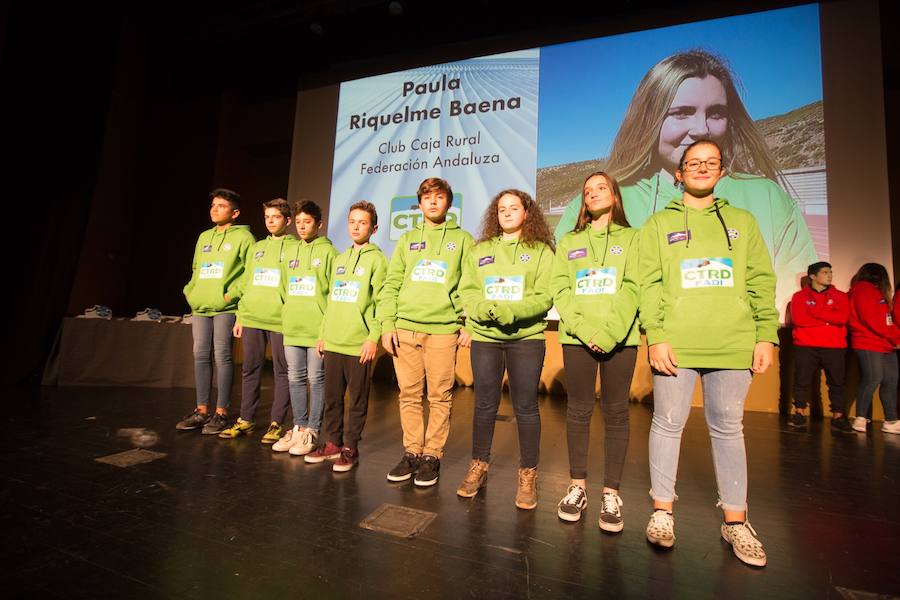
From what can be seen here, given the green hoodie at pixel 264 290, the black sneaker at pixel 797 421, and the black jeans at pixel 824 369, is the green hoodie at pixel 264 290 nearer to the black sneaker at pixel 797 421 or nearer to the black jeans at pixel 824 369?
the black sneaker at pixel 797 421

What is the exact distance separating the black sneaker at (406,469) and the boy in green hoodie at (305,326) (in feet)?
1.93

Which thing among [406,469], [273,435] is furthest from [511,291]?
[273,435]

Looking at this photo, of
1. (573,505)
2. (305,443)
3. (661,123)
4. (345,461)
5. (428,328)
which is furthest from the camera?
(661,123)

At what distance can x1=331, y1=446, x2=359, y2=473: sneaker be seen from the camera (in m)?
1.94

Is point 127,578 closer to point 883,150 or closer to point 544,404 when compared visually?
point 544,404

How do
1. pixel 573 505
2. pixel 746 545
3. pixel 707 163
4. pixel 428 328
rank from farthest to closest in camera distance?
pixel 428 328 → pixel 573 505 → pixel 707 163 → pixel 746 545

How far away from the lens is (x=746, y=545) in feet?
4.16

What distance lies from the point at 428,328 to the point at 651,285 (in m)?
0.93

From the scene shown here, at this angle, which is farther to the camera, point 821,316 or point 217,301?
point 821,316

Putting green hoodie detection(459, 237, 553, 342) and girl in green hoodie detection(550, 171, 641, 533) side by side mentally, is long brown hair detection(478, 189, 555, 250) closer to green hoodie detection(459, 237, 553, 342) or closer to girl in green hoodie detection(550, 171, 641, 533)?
green hoodie detection(459, 237, 553, 342)

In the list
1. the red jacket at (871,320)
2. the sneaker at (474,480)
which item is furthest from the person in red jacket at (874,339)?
the sneaker at (474,480)

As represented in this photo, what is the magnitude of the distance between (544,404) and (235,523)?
10.4 ft

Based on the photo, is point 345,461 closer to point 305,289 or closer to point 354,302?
point 354,302

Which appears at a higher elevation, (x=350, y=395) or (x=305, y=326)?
(x=305, y=326)
